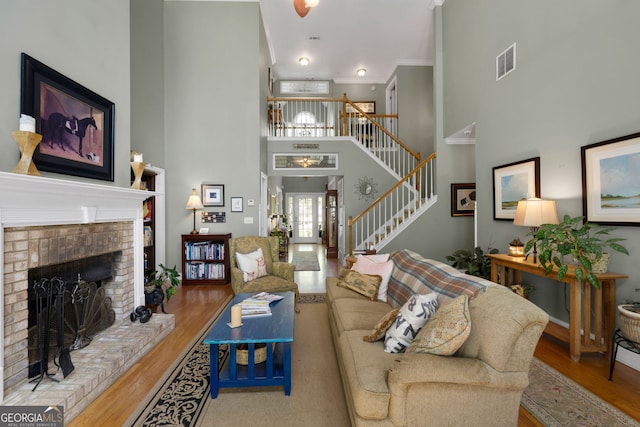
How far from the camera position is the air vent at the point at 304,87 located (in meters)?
9.20

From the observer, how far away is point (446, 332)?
5.07ft

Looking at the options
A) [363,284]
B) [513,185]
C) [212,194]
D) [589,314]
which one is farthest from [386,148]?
[589,314]

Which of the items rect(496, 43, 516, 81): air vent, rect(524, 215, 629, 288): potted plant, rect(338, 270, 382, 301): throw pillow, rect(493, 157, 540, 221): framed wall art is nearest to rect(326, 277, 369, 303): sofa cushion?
rect(338, 270, 382, 301): throw pillow

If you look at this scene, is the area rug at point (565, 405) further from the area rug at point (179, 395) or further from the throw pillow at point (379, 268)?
the area rug at point (179, 395)

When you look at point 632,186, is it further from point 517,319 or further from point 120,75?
point 120,75

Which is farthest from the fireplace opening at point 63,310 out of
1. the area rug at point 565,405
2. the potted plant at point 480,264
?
the potted plant at point 480,264

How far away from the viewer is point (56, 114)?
89.8 inches

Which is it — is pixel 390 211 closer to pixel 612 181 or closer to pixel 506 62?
pixel 506 62

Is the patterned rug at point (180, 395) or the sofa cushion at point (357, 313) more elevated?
the sofa cushion at point (357, 313)

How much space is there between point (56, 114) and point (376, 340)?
288 cm

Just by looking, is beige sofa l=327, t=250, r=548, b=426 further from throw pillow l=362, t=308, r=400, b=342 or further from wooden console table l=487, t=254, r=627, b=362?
wooden console table l=487, t=254, r=627, b=362

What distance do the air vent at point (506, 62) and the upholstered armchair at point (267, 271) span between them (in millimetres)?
3754

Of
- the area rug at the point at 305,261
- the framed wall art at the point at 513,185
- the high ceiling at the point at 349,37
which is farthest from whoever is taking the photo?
the area rug at the point at 305,261

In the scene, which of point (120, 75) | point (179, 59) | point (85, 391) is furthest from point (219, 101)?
point (85, 391)
